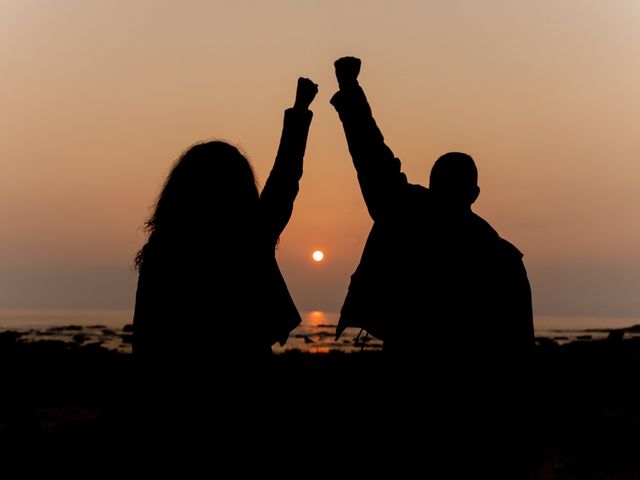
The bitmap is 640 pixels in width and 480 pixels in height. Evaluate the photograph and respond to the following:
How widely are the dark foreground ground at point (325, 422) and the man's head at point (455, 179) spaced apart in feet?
3.07

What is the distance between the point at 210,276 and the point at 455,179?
4.64 ft

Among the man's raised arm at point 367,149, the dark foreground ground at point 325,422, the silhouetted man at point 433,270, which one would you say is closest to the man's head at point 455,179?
the silhouetted man at point 433,270

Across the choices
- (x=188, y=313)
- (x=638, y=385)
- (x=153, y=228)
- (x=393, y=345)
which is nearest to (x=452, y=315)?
(x=393, y=345)

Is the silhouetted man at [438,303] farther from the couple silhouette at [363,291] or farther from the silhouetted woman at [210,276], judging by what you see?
the silhouetted woman at [210,276]

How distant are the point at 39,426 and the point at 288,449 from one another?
9730 mm

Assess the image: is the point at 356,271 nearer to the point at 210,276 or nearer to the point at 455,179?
the point at 455,179

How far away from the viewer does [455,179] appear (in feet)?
12.6

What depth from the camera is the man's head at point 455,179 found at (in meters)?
3.86

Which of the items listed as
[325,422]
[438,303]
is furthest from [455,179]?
[325,422]

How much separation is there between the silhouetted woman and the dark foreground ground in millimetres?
171

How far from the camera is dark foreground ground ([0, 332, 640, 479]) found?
3357 millimetres

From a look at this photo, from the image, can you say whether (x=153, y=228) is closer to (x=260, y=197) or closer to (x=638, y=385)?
(x=260, y=197)

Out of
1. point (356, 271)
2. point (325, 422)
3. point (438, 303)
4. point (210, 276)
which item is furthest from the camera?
point (325, 422)

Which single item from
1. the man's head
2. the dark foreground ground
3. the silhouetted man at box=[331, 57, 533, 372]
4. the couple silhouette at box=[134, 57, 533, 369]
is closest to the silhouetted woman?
the couple silhouette at box=[134, 57, 533, 369]
